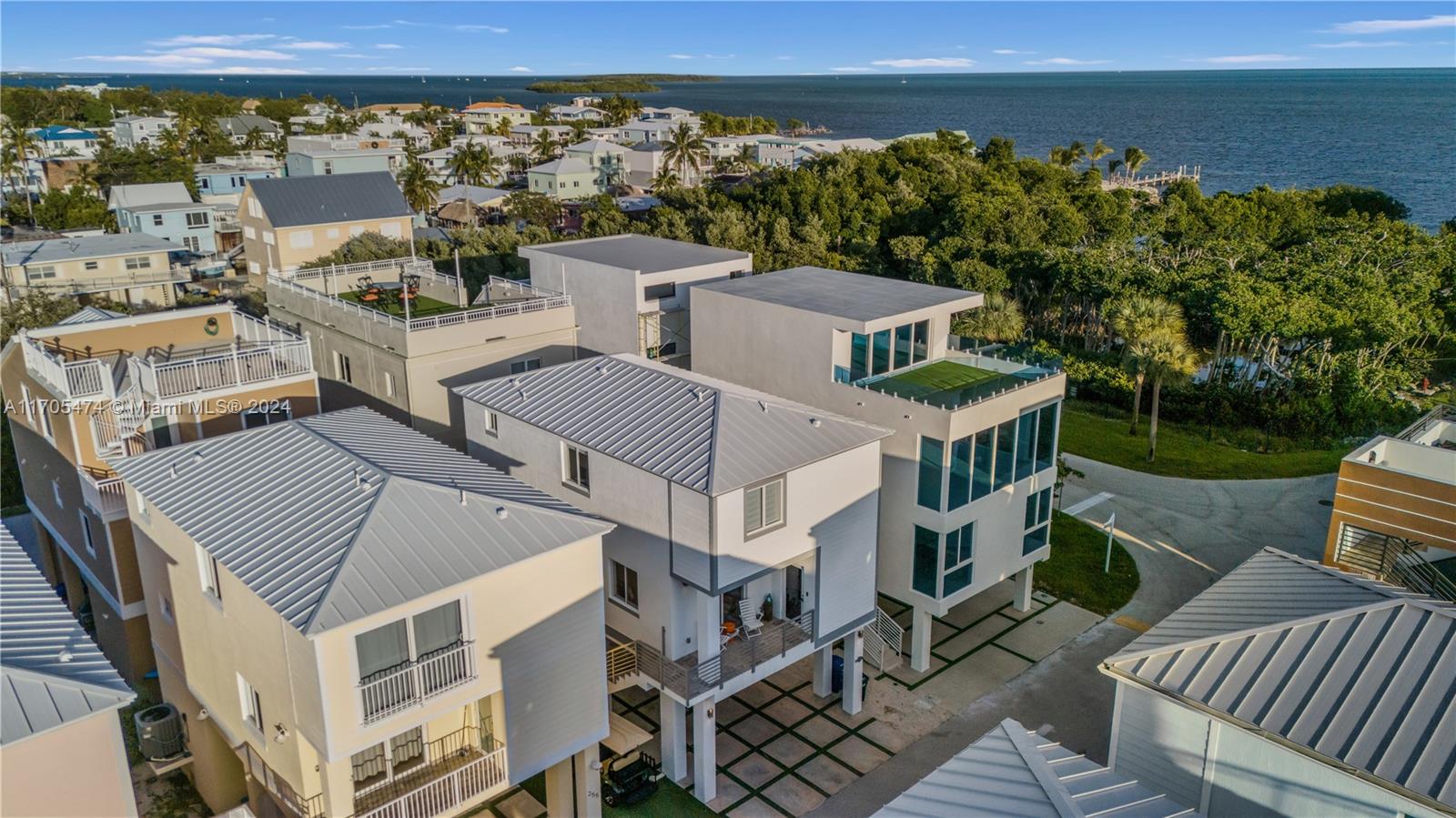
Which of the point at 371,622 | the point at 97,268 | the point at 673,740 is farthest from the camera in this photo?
the point at 97,268

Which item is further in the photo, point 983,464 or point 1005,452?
point 1005,452

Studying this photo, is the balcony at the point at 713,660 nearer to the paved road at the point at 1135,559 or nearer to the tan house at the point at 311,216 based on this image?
the paved road at the point at 1135,559

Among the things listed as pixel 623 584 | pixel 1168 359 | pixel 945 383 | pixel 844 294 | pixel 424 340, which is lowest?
pixel 623 584

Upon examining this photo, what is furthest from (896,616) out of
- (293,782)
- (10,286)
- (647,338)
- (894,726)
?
(10,286)

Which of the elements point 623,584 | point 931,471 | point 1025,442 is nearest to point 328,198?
point 623,584

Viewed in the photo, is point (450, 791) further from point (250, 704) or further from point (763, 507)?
point (763, 507)

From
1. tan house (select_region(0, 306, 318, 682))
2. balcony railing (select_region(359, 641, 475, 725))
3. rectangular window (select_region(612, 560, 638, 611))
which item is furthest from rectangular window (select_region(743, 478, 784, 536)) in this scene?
tan house (select_region(0, 306, 318, 682))

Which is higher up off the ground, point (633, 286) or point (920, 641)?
point (633, 286)
